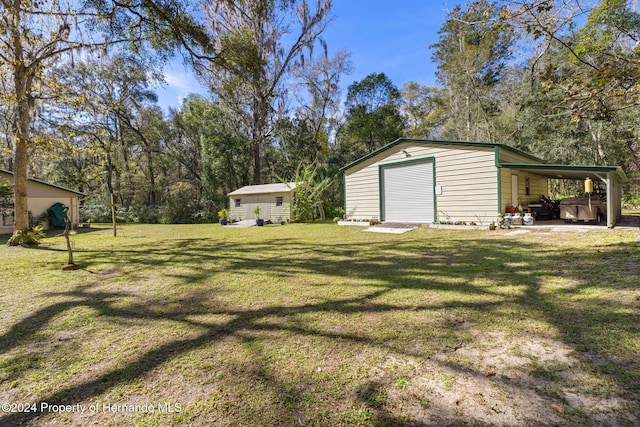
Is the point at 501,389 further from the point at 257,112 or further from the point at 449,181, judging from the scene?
the point at 257,112

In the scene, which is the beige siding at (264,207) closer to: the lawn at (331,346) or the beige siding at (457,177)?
the beige siding at (457,177)

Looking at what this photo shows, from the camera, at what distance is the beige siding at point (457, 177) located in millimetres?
10039

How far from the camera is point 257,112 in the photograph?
923 inches

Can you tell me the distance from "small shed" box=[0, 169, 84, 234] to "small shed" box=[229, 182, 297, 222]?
27.2ft

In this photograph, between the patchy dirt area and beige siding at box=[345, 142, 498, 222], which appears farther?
beige siding at box=[345, 142, 498, 222]

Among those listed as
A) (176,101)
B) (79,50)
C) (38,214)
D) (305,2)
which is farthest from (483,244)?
(176,101)

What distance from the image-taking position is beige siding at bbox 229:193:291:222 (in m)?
16.7

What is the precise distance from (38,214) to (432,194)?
59.8ft

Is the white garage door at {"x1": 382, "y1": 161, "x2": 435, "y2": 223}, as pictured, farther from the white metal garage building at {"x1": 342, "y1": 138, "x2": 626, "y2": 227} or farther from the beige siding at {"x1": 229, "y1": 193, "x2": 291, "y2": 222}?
the beige siding at {"x1": 229, "y1": 193, "x2": 291, "y2": 222}

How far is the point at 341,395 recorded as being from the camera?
1831 millimetres

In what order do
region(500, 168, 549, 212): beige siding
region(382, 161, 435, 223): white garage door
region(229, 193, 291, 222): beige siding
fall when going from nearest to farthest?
region(500, 168, 549, 212): beige siding
region(382, 161, 435, 223): white garage door
region(229, 193, 291, 222): beige siding

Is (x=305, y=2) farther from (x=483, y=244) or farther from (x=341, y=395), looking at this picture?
(x=341, y=395)

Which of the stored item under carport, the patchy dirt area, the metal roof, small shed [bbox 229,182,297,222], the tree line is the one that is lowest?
the patchy dirt area

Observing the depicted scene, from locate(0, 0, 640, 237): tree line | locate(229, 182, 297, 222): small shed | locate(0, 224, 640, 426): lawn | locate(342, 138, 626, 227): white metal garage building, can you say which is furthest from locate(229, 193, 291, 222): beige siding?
locate(0, 224, 640, 426): lawn
